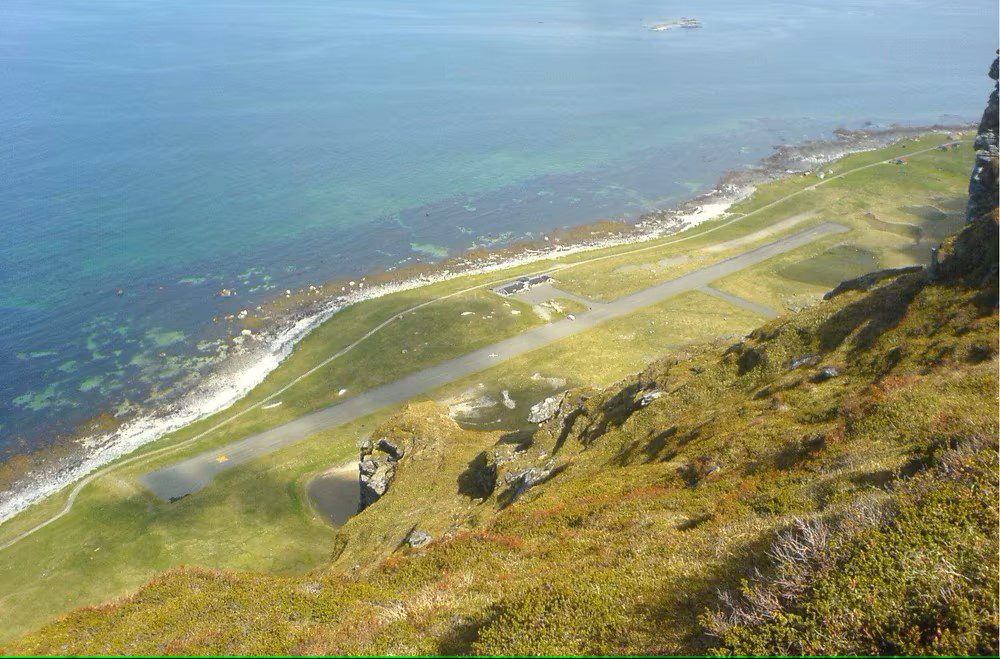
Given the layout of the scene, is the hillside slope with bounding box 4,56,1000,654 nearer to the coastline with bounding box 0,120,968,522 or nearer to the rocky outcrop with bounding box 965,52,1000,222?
the rocky outcrop with bounding box 965,52,1000,222

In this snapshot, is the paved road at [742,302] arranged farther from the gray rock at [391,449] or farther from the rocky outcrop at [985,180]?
the gray rock at [391,449]

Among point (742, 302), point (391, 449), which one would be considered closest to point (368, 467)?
point (391, 449)

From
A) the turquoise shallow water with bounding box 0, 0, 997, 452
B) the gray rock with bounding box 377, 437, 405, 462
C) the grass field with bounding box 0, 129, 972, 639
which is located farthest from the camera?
the turquoise shallow water with bounding box 0, 0, 997, 452

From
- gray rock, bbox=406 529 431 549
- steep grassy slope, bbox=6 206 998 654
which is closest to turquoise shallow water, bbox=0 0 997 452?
gray rock, bbox=406 529 431 549

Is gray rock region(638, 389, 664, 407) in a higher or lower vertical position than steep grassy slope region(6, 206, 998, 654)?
lower

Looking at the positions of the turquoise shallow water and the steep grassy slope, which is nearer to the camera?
the steep grassy slope

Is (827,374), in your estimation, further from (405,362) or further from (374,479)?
(405,362)

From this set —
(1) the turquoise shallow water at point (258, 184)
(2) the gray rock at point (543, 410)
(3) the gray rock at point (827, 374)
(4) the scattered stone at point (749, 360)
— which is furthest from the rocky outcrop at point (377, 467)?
(1) the turquoise shallow water at point (258, 184)
